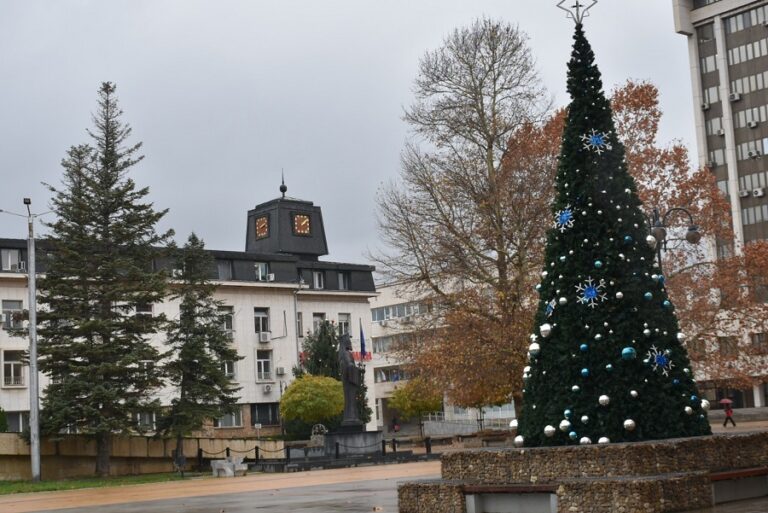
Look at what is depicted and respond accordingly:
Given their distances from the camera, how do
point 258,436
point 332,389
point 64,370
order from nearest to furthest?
point 64,370 < point 332,389 < point 258,436

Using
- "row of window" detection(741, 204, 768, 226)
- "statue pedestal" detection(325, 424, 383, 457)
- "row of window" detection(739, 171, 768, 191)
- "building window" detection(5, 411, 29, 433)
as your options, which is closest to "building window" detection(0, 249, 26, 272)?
"building window" detection(5, 411, 29, 433)

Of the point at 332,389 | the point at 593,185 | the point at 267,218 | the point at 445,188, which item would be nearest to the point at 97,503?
the point at 593,185

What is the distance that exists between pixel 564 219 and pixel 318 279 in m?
56.3

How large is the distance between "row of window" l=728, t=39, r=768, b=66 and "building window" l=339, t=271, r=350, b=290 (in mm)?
37703

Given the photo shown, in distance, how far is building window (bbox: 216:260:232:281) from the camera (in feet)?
207

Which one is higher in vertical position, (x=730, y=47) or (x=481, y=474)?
(x=730, y=47)

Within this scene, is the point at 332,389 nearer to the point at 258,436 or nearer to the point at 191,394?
the point at 258,436

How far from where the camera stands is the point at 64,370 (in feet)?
130

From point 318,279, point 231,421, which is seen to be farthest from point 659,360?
point 318,279

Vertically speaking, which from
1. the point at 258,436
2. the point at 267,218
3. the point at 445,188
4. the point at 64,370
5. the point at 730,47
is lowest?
the point at 258,436

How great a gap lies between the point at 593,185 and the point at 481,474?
4106mm

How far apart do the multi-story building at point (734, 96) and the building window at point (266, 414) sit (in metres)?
39.5

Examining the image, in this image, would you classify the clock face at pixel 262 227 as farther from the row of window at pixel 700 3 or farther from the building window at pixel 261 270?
the row of window at pixel 700 3

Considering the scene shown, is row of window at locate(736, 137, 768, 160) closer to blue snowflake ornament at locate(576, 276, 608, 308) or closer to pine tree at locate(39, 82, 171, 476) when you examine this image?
pine tree at locate(39, 82, 171, 476)
